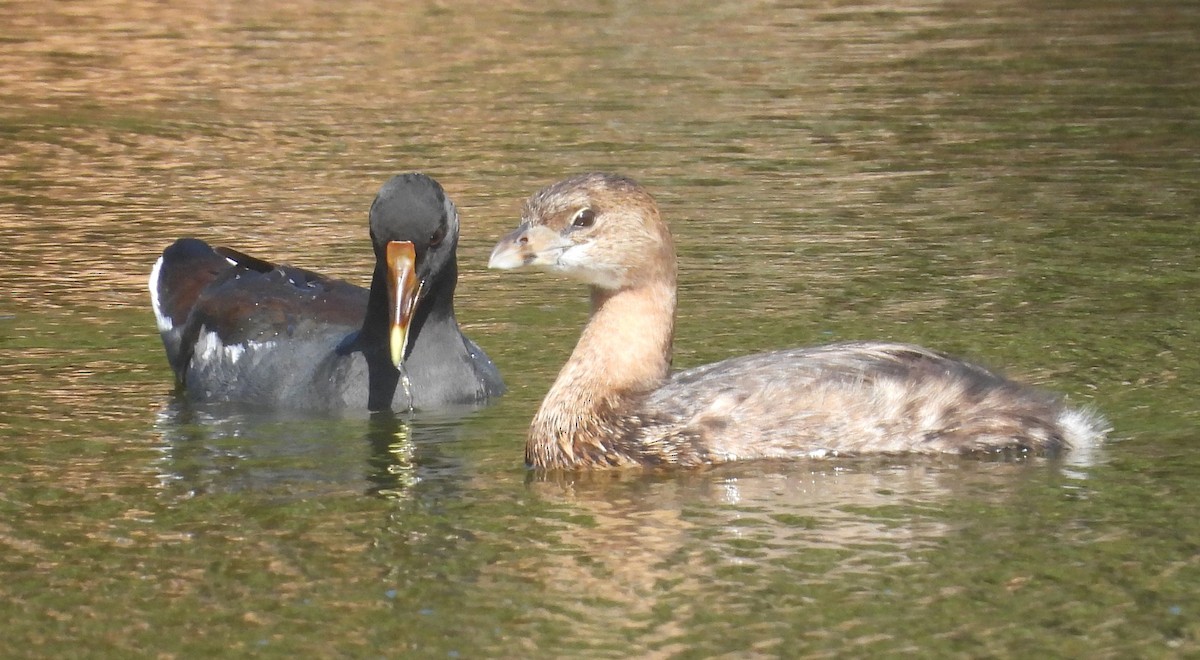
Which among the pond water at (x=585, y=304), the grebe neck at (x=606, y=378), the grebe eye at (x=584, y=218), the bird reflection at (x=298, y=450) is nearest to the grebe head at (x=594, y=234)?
the grebe eye at (x=584, y=218)

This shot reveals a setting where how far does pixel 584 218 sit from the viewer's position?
9.77 meters

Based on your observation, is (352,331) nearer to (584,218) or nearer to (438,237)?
(438,237)

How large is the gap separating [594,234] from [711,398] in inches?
35.3

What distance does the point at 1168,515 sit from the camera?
872cm

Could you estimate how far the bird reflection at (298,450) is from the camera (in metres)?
9.65

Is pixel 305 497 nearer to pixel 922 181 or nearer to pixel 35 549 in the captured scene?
pixel 35 549

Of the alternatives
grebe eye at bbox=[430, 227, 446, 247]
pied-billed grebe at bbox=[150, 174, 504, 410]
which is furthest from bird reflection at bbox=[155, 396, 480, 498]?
grebe eye at bbox=[430, 227, 446, 247]

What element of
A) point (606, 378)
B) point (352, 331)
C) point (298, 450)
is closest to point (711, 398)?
point (606, 378)

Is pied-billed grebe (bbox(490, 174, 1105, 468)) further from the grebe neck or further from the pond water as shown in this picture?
the pond water

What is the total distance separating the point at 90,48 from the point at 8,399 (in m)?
13.9

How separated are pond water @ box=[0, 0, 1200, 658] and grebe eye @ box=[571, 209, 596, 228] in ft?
3.68

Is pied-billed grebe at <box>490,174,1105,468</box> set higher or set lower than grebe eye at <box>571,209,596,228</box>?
lower

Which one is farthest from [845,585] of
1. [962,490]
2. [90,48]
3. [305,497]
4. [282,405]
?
[90,48]

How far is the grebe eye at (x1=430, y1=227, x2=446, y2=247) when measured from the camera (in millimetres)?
11055
